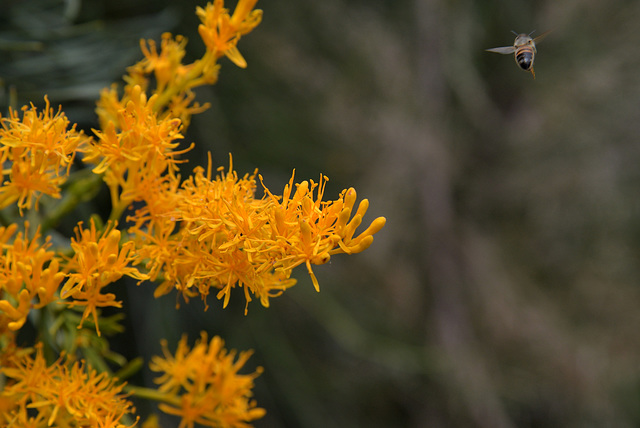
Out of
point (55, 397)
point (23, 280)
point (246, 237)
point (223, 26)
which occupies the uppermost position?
point (223, 26)

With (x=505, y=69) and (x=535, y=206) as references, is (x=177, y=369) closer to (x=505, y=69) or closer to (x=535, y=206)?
(x=535, y=206)

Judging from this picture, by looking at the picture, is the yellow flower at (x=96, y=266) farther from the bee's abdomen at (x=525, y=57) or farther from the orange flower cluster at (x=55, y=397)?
the bee's abdomen at (x=525, y=57)

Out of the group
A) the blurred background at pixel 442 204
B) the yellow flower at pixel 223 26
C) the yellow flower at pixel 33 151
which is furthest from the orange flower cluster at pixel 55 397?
the blurred background at pixel 442 204

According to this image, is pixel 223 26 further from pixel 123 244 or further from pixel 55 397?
pixel 55 397

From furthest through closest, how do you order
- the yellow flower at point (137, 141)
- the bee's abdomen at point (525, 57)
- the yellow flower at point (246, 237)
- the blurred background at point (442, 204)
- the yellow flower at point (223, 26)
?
the blurred background at point (442, 204) → the bee's abdomen at point (525, 57) → the yellow flower at point (223, 26) → the yellow flower at point (137, 141) → the yellow flower at point (246, 237)

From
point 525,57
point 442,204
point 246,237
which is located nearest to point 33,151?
point 246,237

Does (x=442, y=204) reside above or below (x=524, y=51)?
above

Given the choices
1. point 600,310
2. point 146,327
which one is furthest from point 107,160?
point 600,310
